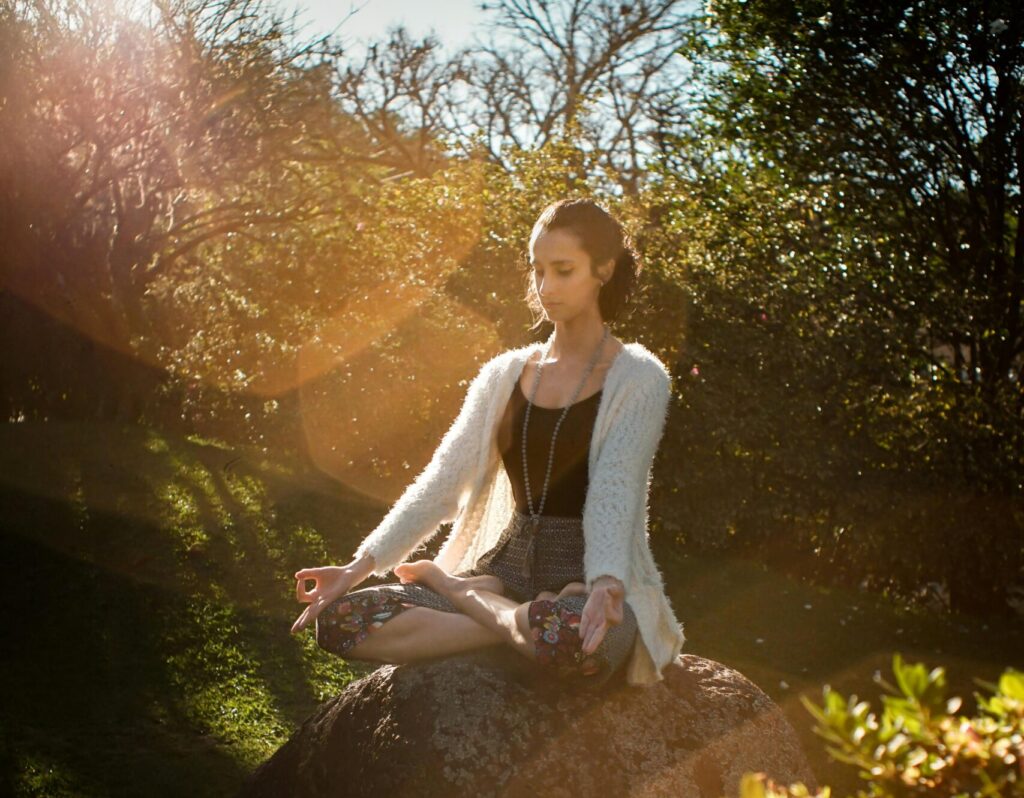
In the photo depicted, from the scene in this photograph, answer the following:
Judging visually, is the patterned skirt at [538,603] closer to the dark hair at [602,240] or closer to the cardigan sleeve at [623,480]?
the cardigan sleeve at [623,480]

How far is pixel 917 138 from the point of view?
1027 centimetres

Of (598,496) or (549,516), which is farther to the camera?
(549,516)

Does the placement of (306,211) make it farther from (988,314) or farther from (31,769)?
(31,769)

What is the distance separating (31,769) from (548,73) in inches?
794

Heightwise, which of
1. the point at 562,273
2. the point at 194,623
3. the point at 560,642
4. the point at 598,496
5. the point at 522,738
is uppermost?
the point at 562,273

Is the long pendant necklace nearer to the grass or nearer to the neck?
the neck

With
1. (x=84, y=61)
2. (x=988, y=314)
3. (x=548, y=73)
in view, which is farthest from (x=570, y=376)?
(x=548, y=73)

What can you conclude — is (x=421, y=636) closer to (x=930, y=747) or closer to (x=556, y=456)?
(x=556, y=456)

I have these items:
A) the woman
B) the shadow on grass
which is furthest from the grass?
the woman

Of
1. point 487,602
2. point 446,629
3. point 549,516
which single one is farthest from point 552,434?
point 446,629

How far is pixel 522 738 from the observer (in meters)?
4.21

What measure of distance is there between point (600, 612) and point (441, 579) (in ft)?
2.30

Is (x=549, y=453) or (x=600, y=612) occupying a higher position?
(x=549, y=453)

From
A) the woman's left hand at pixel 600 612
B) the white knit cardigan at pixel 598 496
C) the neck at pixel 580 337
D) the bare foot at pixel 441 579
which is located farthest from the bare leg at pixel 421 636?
the neck at pixel 580 337
